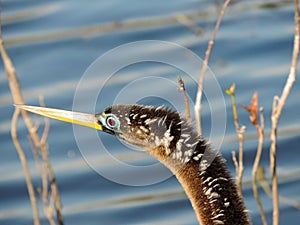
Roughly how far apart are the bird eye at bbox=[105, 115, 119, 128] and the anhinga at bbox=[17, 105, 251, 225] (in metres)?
0.02

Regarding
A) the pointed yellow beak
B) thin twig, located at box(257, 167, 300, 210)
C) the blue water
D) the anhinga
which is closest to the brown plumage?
the anhinga

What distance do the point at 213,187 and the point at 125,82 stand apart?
4.66 metres

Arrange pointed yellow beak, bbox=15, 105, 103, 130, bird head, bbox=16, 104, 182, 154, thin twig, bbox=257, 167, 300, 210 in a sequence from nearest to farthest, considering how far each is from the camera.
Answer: bird head, bbox=16, 104, 182, 154
pointed yellow beak, bbox=15, 105, 103, 130
thin twig, bbox=257, 167, 300, 210

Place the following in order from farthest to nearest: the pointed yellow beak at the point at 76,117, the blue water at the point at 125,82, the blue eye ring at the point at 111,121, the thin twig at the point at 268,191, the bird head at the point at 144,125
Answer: the blue water at the point at 125,82 → the thin twig at the point at 268,191 → the pointed yellow beak at the point at 76,117 → the blue eye ring at the point at 111,121 → the bird head at the point at 144,125

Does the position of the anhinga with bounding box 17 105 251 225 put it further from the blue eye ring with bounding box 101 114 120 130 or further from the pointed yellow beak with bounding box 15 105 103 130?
the pointed yellow beak with bounding box 15 105 103 130

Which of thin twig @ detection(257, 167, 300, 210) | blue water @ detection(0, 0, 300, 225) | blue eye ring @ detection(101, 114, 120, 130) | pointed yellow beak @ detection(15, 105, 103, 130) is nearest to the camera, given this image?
blue eye ring @ detection(101, 114, 120, 130)

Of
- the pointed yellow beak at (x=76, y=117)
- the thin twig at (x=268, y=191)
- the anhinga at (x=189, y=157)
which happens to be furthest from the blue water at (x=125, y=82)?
the anhinga at (x=189, y=157)

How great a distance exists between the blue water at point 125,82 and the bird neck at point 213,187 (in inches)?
74.6

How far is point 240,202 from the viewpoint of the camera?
185 inches

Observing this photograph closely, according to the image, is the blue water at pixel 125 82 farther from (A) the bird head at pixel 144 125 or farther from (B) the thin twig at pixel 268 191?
(A) the bird head at pixel 144 125

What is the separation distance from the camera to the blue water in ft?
26.2

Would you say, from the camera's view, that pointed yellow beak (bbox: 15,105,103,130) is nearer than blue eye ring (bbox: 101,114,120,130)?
No

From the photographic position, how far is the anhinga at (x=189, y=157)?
4602 mm

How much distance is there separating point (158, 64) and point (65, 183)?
1.85 m
